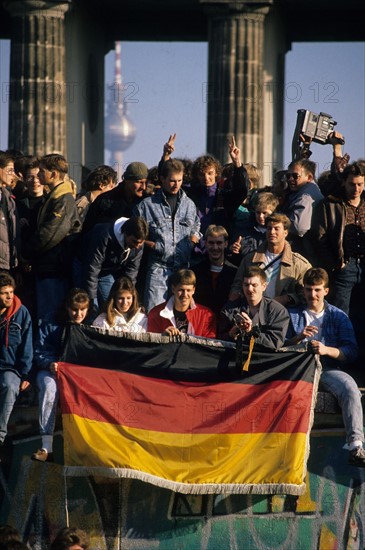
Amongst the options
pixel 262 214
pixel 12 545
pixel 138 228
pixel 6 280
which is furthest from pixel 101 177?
pixel 12 545

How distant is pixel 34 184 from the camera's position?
1966cm

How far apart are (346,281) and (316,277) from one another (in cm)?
137

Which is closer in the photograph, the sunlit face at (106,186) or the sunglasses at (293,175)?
the sunglasses at (293,175)

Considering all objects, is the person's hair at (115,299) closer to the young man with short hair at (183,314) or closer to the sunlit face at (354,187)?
the young man with short hair at (183,314)

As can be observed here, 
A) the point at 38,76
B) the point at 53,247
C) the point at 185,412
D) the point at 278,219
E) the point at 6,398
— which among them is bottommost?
the point at 185,412

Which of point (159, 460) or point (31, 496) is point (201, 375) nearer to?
point (159, 460)

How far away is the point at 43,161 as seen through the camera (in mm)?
19516

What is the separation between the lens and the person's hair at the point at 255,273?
17.9m

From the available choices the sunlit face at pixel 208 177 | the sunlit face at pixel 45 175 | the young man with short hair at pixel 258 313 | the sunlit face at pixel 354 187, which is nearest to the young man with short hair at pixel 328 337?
the young man with short hair at pixel 258 313

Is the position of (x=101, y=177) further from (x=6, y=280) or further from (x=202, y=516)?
(x=202, y=516)

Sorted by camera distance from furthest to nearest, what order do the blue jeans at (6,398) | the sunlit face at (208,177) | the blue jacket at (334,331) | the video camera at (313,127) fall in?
the video camera at (313,127) → the sunlit face at (208,177) → the blue jacket at (334,331) → the blue jeans at (6,398)

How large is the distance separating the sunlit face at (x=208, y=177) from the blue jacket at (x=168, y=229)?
0.65 m

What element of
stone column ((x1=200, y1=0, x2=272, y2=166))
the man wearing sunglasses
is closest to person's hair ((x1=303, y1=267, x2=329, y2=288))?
the man wearing sunglasses

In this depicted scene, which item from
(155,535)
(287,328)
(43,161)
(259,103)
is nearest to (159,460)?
(155,535)
